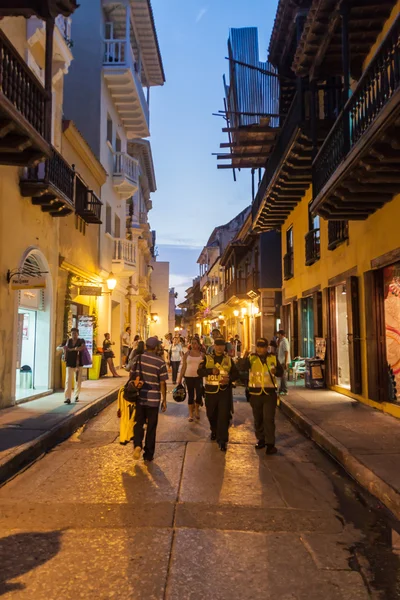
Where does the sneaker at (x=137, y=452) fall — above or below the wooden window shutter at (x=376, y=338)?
below

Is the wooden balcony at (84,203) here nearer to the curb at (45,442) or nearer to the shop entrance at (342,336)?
the curb at (45,442)

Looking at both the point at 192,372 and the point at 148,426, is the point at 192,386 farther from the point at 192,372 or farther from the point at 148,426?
the point at 148,426

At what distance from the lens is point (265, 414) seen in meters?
7.54

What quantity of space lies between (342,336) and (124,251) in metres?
11.7

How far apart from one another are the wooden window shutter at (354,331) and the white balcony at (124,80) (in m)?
13.8

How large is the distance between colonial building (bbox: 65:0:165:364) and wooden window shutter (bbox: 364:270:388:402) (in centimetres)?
1171

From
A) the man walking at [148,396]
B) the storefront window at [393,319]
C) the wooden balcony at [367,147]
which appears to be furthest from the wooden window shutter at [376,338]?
the man walking at [148,396]

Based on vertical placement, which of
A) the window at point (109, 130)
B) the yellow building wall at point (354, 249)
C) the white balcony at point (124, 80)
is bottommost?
the yellow building wall at point (354, 249)

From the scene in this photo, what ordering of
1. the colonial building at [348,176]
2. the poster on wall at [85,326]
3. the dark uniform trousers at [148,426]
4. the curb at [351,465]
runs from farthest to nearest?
1. the poster on wall at [85,326]
2. the colonial building at [348,176]
3. the dark uniform trousers at [148,426]
4. the curb at [351,465]

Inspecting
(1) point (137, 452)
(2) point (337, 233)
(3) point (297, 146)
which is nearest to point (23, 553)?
(1) point (137, 452)

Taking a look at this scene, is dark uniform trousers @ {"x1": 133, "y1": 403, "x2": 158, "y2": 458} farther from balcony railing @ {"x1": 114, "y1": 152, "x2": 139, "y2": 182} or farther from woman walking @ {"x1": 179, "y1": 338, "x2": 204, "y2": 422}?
balcony railing @ {"x1": 114, "y1": 152, "x2": 139, "y2": 182}

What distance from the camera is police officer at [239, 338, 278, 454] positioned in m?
7.53

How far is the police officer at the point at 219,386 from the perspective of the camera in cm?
776

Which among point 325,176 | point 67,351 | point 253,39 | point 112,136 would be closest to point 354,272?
point 325,176
